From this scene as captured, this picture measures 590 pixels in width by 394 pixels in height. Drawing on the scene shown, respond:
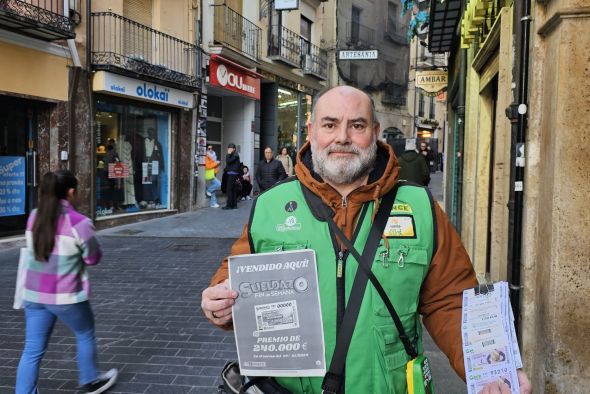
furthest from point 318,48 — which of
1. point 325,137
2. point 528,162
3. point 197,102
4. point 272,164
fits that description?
point 325,137

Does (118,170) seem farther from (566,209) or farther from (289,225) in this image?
(289,225)

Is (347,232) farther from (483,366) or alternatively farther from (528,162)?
(528,162)

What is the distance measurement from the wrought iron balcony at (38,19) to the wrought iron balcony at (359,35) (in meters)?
19.0

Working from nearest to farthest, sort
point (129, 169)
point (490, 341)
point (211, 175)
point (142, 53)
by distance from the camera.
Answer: point (490, 341)
point (142, 53)
point (129, 169)
point (211, 175)

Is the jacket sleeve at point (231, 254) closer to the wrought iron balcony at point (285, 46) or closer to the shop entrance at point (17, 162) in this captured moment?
the shop entrance at point (17, 162)

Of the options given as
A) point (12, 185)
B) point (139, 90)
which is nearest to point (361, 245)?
point (12, 185)

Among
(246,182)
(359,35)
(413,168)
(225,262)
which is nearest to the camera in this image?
(225,262)

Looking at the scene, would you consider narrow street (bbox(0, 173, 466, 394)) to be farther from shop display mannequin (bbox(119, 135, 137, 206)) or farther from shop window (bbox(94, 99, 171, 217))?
shop display mannequin (bbox(119, 135, 137, 206))

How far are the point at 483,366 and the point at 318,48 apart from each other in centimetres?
2285

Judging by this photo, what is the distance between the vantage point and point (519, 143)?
12.7 feet

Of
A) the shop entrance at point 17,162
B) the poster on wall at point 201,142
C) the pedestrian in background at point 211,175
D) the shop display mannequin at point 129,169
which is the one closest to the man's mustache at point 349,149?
the shop entrance at point 17,162

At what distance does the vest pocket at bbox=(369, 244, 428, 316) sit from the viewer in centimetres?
185

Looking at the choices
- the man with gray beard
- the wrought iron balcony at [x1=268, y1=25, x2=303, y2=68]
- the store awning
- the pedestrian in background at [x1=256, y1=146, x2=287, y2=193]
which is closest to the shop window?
the pedestrian in background at [x1=256, y1=146, x2=287, y2=193]

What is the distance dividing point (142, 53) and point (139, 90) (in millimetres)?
1236
